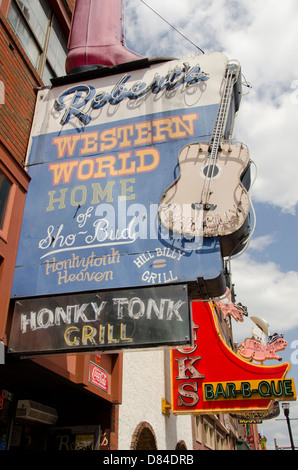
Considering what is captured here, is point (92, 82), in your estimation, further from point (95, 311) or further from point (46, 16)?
point (95, 311)

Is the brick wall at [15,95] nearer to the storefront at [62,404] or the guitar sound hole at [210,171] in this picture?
the guitar sound hole at [210,171]

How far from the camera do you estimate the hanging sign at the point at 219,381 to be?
32.9 ft

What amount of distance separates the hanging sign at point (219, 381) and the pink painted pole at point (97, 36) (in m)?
7.06

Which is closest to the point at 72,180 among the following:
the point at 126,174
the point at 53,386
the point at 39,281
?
the point at 126,174

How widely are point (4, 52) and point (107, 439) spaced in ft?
24.1

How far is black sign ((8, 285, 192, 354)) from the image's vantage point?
16.2ft

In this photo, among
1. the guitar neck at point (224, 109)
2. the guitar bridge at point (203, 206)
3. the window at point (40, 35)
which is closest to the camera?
the guitar bridge at point (203, 206)

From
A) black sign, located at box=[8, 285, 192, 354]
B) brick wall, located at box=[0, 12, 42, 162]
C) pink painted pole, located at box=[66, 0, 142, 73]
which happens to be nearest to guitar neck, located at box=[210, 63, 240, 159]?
pink painted pole, located at box=[66, 0, 142, 73]

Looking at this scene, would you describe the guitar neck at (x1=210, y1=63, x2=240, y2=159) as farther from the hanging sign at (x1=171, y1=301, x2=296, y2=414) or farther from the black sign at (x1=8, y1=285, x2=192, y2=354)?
the hanging sign at (x1=171, y1=301, x2=296, y2=414)

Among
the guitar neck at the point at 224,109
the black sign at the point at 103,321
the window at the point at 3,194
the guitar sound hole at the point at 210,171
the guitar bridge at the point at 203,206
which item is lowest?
the black sign at the point at 103,321

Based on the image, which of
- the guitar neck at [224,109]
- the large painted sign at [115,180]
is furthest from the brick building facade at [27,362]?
the guitar neck at [224,109]

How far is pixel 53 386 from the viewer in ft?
23.7

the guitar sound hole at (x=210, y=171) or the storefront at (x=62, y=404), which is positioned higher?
the guitar sound hole at (x=210, y=171)

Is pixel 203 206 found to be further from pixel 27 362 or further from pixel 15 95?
pixel 15 95
